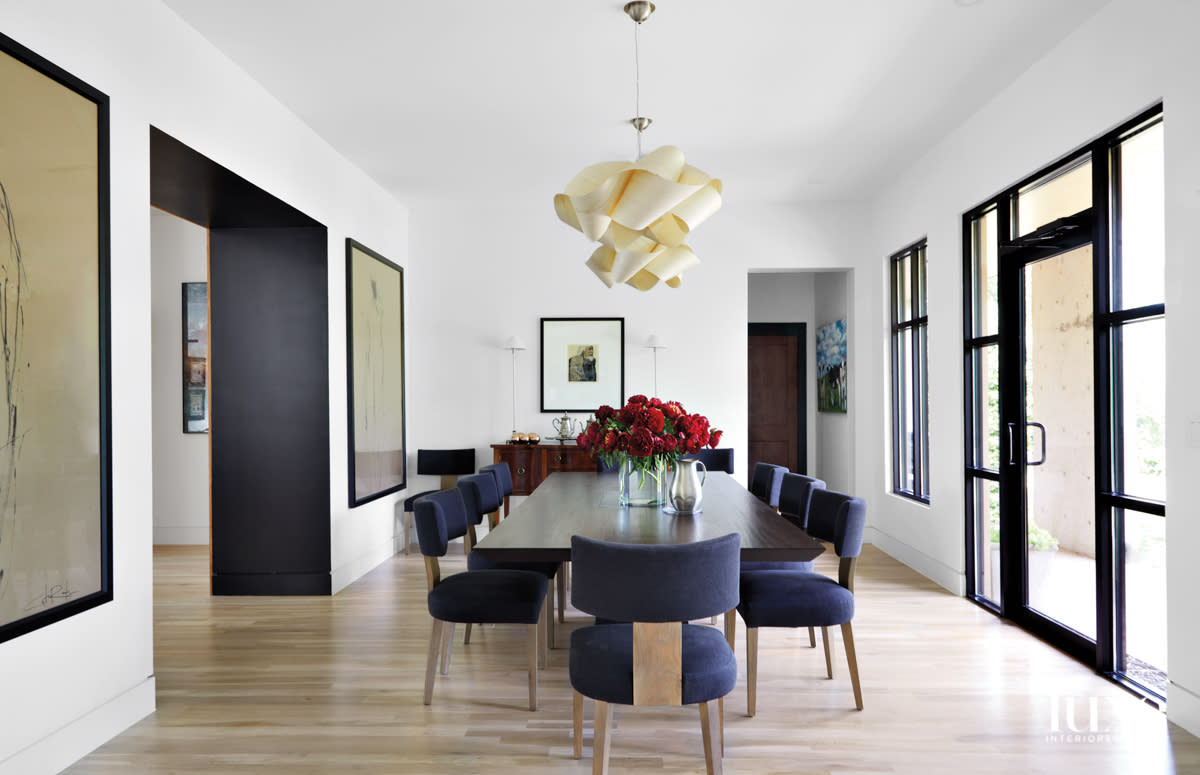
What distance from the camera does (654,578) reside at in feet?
7.57

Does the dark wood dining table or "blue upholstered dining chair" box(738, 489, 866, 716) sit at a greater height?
the dark wood dining table

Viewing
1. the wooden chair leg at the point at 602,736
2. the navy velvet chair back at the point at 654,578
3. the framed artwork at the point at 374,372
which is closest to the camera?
the navy velvet chair back at the point at 654,578

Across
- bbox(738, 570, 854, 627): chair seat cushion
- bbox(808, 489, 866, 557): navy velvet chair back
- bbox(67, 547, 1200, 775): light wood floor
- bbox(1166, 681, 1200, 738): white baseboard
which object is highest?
bbox(808, 489, 866, 557): navy velvet chair back

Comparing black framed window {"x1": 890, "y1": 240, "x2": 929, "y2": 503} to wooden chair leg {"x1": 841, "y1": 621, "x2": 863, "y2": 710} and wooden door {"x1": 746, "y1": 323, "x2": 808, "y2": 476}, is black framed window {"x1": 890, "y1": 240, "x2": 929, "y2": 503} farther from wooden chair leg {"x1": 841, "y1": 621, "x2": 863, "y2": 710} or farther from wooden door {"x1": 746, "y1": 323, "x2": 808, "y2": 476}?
wooden chair leg {"x1": 841, "y1": 621, "x2": 863, "y2": 710}

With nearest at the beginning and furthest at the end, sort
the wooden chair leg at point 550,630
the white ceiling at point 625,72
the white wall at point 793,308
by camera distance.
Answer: the white ceiling at point 625,72, the wooden chair leg at point 550,630, the white wall at point 793,308

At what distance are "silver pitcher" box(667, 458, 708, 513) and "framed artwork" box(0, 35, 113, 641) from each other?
7.56 feet

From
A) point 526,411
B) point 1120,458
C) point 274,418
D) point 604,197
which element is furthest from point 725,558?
point 526,411

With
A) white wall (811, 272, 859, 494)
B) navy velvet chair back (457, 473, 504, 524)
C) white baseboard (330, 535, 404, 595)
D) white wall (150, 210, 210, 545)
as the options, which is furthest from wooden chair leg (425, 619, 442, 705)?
white wall (811, 272, 859, 494)

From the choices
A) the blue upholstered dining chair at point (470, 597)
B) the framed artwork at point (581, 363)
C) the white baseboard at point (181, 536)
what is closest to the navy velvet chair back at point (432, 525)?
the blue upholstered dining chair at point (470, 597)

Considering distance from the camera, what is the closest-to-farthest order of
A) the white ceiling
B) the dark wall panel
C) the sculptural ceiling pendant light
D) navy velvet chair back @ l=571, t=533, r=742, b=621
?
navy velvet chair back @ l=571, t=533, r=742, b=621 → the sculptural ceiling pendant light → the white ceiling → the dark wall panel

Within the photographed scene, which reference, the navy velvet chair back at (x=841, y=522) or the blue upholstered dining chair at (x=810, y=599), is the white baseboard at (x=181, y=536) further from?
the navy velvet chair back at (x=841, y=522)

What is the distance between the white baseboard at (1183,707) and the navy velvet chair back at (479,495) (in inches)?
125

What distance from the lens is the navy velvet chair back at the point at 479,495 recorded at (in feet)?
13.3
